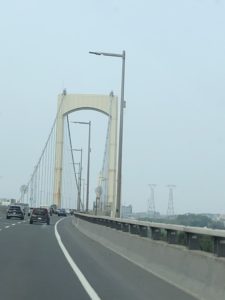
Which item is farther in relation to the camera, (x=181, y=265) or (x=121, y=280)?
(x=121, y=280)

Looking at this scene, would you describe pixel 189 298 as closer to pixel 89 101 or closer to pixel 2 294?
pixel 2 294

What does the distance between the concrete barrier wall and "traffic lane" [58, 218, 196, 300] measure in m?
0.21

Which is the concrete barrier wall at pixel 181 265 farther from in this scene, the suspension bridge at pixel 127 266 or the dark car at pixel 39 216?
the dark car at pixel 39 216

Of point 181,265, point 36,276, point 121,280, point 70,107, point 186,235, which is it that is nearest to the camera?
point 181,265

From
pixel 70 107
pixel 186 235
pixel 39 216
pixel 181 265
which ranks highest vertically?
pixel 70 107

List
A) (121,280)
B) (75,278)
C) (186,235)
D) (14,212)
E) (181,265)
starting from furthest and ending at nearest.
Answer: (14,212)
(75,278)
(121,280)
(186,235)
(181,265)

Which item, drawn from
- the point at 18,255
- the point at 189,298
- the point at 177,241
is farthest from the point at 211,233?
the point at 18,255

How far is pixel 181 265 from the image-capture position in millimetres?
13867

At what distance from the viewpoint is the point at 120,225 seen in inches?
1048

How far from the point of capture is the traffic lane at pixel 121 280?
1263 cm

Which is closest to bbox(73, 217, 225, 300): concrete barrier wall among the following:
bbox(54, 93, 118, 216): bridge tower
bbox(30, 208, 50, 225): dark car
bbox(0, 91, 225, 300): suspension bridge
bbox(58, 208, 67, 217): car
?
bbox(0, 91, 225, 300): suspension bridge

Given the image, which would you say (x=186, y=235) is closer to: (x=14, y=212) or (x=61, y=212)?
(x=14, y=212)

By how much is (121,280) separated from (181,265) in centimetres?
193

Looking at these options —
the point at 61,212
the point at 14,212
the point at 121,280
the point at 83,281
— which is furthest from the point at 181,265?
the point at 61,212
